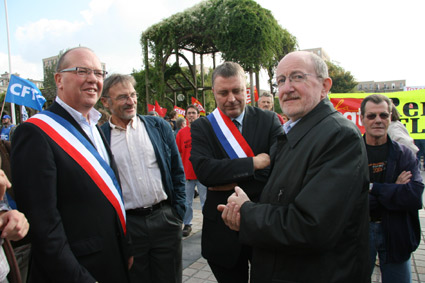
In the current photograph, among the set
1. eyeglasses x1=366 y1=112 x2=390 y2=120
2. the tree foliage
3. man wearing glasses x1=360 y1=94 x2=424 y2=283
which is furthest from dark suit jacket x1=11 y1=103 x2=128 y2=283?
the tree foliage

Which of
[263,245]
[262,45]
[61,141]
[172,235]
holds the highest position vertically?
[262,45]

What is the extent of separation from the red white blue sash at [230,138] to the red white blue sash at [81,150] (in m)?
0.83

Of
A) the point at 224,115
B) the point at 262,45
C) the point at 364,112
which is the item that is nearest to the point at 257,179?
the point at 224,115

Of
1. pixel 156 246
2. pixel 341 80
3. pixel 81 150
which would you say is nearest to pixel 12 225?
pixel 81 150

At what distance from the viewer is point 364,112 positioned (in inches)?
98.9

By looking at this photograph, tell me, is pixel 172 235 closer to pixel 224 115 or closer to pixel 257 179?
pixel 257 179

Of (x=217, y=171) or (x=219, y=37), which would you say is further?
(x=219, y=37)

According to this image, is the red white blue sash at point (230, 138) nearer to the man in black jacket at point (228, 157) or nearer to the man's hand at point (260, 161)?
the man in black jacket at point (228, 157)

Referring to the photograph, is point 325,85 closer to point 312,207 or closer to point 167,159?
point 312,207

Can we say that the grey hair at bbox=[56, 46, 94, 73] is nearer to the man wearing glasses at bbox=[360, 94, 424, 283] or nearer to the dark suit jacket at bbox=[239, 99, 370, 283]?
the dark suit jacket at bbox=[239, 99, 370, 283]

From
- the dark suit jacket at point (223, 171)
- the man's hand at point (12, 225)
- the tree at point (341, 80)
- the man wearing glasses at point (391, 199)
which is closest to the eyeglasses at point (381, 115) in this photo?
the man wearing glasses at point (391, 199)

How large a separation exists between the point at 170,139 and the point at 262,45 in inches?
520

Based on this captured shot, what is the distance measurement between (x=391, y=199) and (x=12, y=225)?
2.37 metres

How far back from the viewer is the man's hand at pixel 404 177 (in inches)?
87.1
